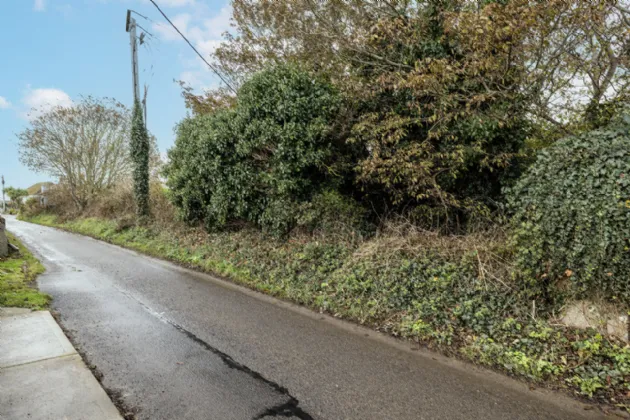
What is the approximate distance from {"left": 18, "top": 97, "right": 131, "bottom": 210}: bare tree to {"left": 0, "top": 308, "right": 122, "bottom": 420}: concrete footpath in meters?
20.1

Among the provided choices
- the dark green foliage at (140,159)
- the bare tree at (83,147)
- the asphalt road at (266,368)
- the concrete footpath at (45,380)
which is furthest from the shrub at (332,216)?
the bare tree at (83,147)

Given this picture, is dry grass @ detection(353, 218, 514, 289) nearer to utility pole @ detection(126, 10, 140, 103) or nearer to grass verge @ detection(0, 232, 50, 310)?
grass verge @ detection(0, 232, 50, 310)

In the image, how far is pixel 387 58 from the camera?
714 cm

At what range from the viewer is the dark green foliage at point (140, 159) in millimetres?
14508

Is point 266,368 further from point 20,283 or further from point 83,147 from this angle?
point 83,147

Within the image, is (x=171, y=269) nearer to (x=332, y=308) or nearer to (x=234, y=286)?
(x=234, y=286)

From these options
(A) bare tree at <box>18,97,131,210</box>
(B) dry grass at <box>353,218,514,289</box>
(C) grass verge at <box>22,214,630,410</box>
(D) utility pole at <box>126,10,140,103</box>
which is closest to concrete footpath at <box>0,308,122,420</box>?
(C) grass verge at <box>22,214,630,410</box>

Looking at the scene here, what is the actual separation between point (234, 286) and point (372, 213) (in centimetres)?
359

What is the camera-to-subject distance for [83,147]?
75.0 ft

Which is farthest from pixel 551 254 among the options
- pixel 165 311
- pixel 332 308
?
pixel 165 311

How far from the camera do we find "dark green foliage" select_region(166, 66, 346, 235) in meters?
7.55

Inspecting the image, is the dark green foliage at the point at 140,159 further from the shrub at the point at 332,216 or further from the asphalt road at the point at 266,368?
Answer: the shrub at the point at 332,216

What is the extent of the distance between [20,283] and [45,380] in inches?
188

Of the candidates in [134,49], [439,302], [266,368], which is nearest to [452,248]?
[439,302]
